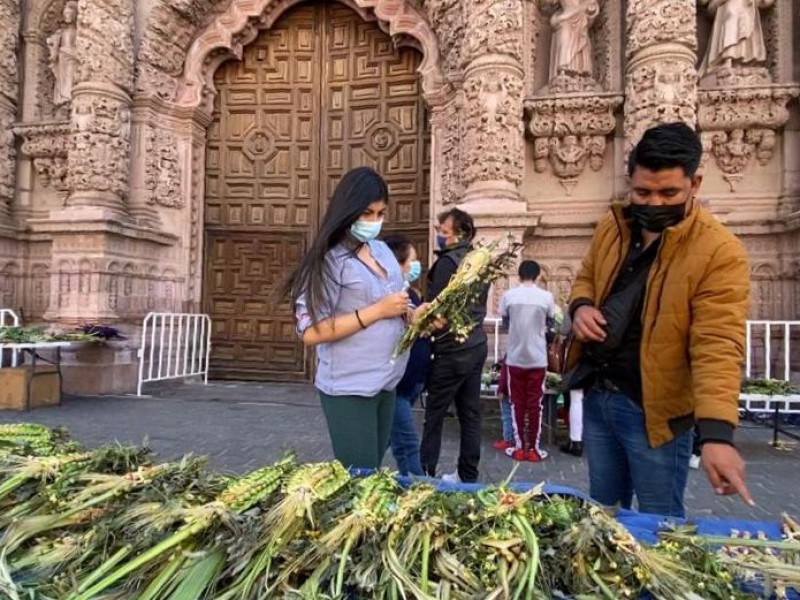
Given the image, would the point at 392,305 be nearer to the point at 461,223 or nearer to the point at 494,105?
the point at 461,223

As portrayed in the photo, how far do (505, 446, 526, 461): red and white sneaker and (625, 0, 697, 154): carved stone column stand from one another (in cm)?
486

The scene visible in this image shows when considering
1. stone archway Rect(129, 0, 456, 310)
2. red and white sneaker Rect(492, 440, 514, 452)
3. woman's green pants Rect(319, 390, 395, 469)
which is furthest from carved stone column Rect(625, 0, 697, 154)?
woman's green pants Rect(319, 390, 395, 469)

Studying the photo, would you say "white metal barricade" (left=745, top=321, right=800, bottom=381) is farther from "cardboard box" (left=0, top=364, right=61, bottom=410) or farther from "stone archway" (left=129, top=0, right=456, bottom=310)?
"cardboard box" (left=0, top=364, right=61, bottom=410)

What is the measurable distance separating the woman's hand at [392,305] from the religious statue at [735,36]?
812 centimetres

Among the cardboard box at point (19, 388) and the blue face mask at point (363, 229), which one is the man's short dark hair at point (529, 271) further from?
the cardboard box at point (19, 388)

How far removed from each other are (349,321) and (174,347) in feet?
25.4

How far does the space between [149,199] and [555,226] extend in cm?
650

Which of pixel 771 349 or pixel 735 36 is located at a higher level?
pixel 735 36

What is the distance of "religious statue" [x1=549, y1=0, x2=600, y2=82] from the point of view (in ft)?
27.8

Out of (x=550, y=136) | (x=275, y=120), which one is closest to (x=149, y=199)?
(x=275, y=120)

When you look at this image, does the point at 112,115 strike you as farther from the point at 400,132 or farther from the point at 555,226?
the point at 555,226

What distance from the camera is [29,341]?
6.97 metres

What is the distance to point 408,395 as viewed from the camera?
4.05 metres

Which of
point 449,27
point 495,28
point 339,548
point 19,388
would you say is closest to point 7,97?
point 19,388
